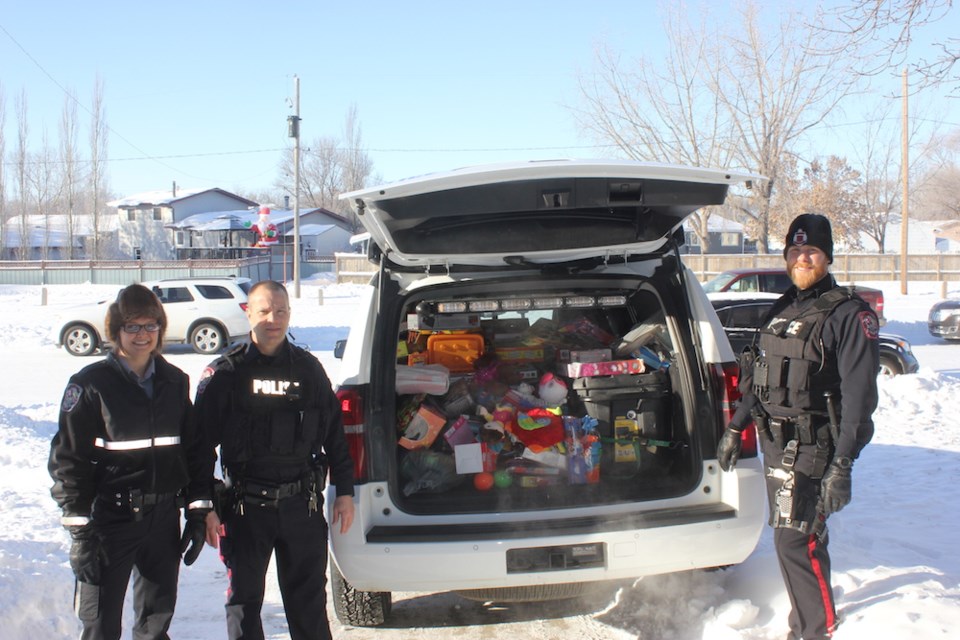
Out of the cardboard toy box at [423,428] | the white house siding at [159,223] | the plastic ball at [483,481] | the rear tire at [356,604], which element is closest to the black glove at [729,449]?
the plastic ball at [483,481]

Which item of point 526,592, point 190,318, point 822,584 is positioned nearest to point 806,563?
point 822,584

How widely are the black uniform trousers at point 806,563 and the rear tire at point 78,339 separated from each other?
14435 mm

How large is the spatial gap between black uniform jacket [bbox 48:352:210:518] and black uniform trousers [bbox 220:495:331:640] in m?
0.22

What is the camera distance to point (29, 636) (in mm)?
3328

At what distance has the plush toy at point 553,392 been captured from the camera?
422cm

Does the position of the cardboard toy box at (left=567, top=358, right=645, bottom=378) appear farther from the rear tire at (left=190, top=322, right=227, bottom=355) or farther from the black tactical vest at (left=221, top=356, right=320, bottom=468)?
the rear tire at (left=190, top=322, right=227, bottom=355)

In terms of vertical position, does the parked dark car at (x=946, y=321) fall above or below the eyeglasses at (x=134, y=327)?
below

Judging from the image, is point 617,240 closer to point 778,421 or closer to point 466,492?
point 778,421

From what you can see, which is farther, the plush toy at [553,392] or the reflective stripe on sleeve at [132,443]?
the plush toy at [553,392]

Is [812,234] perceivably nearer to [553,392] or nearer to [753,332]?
[553,392]

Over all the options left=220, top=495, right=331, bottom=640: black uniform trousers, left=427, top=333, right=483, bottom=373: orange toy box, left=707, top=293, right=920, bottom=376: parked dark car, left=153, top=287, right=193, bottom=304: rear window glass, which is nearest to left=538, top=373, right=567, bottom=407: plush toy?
left=427, top=333, right=483, bottom=373: orange toy box

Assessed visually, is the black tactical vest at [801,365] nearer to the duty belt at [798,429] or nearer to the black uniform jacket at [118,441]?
the duty belt at [798,429]

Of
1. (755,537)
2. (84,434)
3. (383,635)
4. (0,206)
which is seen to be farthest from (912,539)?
(0,206)

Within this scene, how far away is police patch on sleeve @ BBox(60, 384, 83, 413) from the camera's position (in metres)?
2.76
